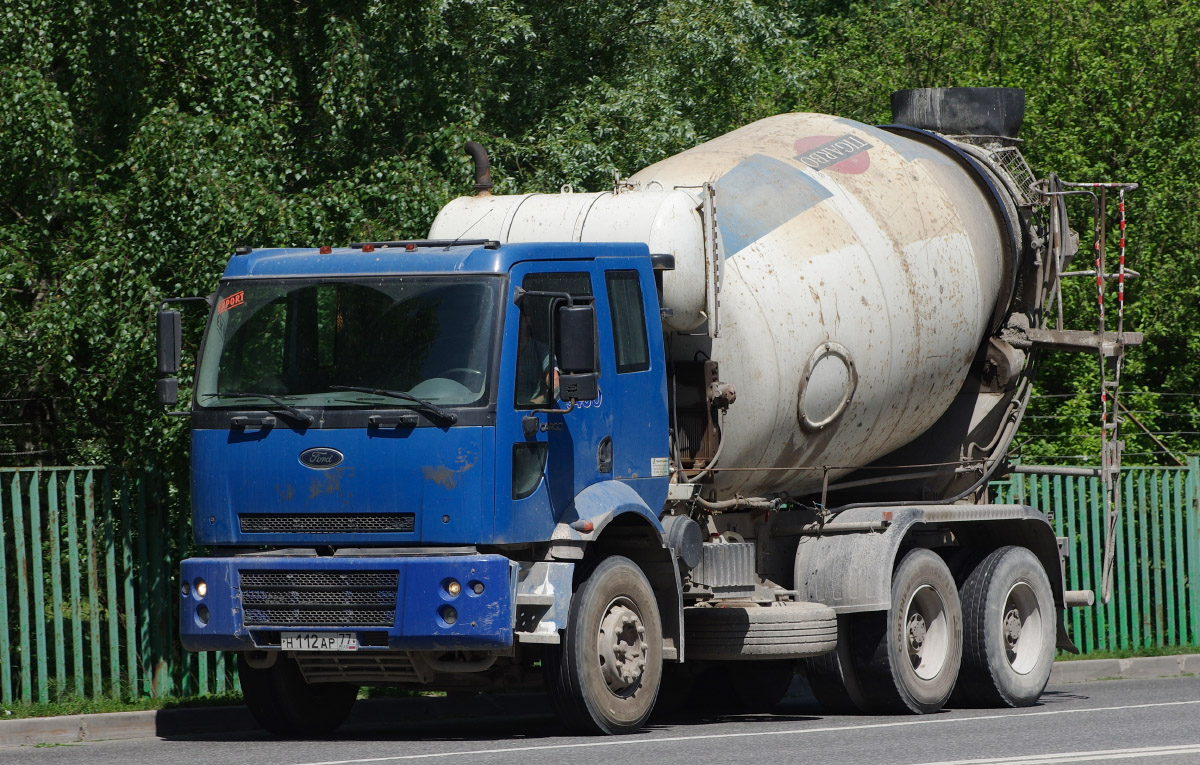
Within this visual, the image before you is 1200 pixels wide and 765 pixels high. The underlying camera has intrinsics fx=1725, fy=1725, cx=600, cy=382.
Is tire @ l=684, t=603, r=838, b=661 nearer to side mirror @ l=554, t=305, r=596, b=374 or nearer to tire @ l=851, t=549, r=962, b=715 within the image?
tire @ l=851, t=549, r=962, b=715

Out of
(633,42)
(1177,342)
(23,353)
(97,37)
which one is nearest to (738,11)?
(633,42)

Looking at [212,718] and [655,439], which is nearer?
[655,439]

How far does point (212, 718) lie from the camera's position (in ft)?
36.7

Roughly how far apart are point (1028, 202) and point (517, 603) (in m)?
6.13

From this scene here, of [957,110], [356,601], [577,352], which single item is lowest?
[356,601]

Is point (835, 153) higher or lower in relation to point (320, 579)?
higher

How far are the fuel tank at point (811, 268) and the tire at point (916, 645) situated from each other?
92cm

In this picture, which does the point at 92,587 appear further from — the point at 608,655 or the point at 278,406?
the point at 608,655

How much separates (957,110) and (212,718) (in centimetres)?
735

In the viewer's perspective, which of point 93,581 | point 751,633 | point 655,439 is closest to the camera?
point 655,439

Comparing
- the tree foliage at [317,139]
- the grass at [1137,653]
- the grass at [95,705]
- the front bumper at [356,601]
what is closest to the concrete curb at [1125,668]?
the grass at [1137,653]

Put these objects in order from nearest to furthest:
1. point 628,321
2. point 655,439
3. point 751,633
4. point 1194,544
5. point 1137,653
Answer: point 628,321
point 655,439
point 751,633
point 1137,653
point 1194,544

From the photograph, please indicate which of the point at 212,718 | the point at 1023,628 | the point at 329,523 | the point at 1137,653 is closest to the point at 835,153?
the point at 1023,628

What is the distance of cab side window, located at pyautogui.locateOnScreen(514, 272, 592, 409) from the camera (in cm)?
916
